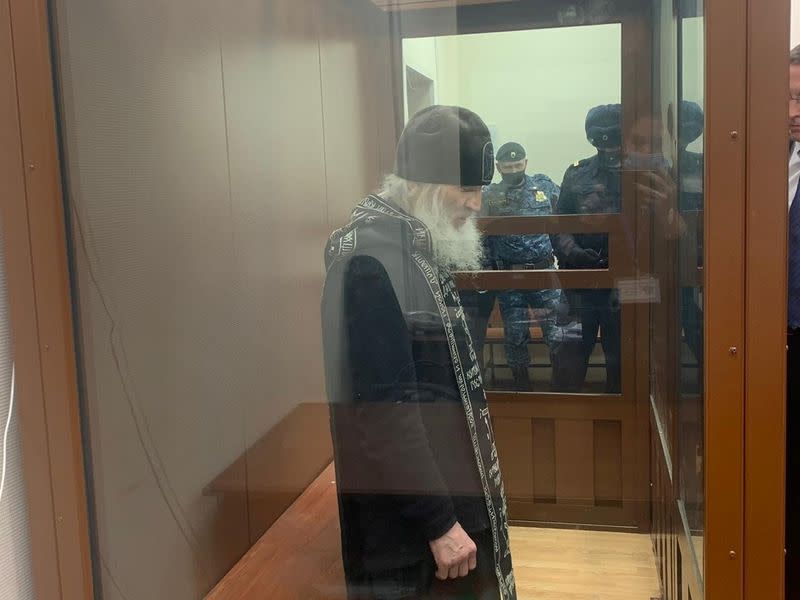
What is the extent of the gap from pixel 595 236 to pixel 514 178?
0.14 m

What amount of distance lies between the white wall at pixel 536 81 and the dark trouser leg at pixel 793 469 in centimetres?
54

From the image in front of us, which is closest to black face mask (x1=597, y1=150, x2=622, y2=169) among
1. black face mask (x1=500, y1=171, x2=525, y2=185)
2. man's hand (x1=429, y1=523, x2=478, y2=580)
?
black face mask (x1=500, y1=171, x2=525, y2=185)

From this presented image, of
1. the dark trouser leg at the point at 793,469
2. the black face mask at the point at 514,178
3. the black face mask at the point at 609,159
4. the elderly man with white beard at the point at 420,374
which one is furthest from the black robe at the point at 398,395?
the dark trouser leg at the point at 793,469

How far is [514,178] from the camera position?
122 cm

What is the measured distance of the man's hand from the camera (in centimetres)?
131

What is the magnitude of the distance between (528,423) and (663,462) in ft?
0.65

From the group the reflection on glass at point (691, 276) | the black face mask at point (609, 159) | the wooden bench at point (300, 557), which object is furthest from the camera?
the wooden bench at point (300, 557)

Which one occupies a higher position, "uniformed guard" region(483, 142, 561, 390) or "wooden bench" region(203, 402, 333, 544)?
"uniformed guard" region(483, 142, 561, 390)

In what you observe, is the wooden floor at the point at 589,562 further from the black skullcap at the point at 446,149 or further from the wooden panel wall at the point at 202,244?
the black skullcap at the point at 446,149

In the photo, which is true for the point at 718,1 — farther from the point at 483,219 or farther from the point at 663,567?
the point at 663,567

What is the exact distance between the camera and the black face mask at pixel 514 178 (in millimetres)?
1217

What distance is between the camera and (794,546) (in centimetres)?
146

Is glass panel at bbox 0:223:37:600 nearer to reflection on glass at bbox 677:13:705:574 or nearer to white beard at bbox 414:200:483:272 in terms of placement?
white beard at bbox 414:200:483:272

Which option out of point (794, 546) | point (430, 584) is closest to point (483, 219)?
point (430, 584)
